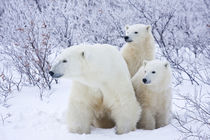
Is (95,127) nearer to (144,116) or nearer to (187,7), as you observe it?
(144,116)

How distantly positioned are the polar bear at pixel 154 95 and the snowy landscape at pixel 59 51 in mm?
175

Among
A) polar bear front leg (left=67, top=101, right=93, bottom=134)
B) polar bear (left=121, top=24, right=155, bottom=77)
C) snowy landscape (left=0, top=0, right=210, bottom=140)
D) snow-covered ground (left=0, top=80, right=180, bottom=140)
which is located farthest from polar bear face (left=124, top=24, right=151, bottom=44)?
polar bear front leg (left=67, top=101, right=93, bottom=134)

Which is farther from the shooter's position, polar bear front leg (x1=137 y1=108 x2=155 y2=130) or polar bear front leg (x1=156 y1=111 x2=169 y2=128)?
polar bear front leg (x1=156 y1=111 x2=169 y2=128)

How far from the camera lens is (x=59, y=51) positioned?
7465 millimetres

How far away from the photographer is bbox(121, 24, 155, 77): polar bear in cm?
448

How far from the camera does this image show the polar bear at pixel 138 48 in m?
4.48

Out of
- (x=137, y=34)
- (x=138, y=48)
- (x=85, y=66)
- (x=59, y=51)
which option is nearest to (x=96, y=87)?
(x=85, y=66)

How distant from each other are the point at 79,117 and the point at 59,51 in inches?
172

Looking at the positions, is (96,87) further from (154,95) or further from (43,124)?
(43,124)

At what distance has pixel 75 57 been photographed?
300cm

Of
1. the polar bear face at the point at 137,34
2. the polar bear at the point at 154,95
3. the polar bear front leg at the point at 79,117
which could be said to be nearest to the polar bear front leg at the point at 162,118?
the polar bear at the point at 154,95

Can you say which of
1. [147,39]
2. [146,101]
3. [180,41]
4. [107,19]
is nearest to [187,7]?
[180,41]

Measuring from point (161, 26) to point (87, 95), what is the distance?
6.61 metres

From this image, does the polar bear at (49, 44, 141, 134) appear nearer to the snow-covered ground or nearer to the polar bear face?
the snow-covered ground
